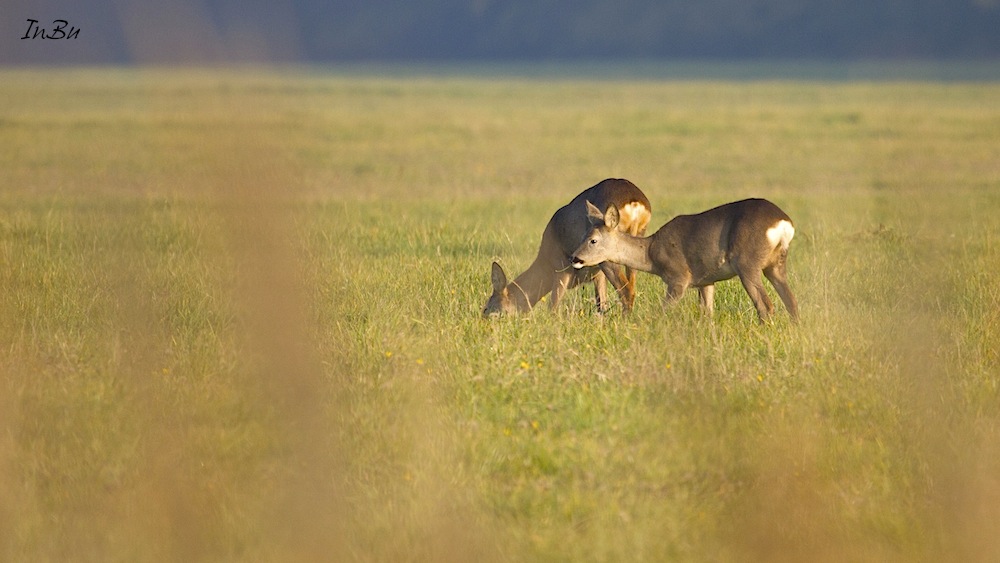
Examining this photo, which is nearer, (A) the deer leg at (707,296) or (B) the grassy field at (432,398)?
(B) the grassy field at (432,398)

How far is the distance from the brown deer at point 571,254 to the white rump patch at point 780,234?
4.87ft

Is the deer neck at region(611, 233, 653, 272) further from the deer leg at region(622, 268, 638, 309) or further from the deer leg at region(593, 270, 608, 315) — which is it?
the deer leg at region(593, 270, 608, 315)

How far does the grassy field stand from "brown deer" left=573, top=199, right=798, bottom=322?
1.00 feet

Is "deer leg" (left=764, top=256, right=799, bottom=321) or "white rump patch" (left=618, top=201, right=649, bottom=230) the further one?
"white rump patch" (left=618, top=201, right=649, bottom=230)

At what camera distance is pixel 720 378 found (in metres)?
7.91

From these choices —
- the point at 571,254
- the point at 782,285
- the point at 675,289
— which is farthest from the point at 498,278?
the point at 782,285

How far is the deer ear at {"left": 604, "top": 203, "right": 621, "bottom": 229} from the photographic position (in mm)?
10641

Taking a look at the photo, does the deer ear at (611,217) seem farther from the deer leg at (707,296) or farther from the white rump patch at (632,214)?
the deer leg at (707,296)

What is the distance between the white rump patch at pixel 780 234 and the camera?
32.9 feet

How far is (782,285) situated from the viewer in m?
10.3

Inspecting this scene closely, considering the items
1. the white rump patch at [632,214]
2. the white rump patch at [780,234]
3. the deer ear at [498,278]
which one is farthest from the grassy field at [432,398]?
the white rump patch at [632,214]

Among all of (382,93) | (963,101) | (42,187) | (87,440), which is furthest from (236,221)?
(382,93)

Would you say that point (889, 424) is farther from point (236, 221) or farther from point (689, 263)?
point (236, 221)

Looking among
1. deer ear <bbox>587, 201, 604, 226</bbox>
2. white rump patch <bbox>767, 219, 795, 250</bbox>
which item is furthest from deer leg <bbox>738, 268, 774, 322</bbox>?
deer ear <bbox>587, 201, 604, 226</bbox>
